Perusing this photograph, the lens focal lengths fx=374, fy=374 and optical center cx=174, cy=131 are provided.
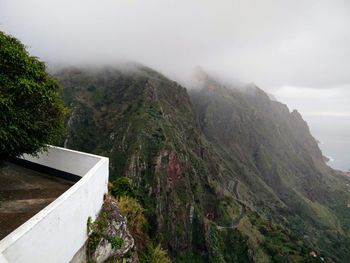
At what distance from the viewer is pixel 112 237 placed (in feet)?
47.4

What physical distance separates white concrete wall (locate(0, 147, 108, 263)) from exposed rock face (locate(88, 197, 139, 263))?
20.4 inches

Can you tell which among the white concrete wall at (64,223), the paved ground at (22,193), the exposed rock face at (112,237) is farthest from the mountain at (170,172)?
the white concrete wall at (64,223)

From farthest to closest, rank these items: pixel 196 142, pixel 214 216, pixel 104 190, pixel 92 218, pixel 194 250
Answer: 1. pixel 196 142
2. pixel 214 216
3. pixel 194 250
4. pixel 104 190
5. pixel 92 218

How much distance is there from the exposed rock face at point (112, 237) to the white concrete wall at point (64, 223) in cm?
52

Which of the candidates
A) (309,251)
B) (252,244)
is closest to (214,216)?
(252,244)

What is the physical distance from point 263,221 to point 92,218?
154259mm

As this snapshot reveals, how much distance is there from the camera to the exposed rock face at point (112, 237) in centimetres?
1381

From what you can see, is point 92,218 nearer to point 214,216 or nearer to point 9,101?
point 9,101

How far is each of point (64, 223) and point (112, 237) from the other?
4.00 meters

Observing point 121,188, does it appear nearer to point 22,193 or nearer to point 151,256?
point 151,256

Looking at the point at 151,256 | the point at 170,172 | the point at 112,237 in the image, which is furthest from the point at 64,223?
the point at 170,172

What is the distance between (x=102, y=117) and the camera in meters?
163

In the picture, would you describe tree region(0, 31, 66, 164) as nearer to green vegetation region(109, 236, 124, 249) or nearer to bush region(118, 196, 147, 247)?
green vegetation region(109, 236, 124, 249)

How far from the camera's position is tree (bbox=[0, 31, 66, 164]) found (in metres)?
12.7
